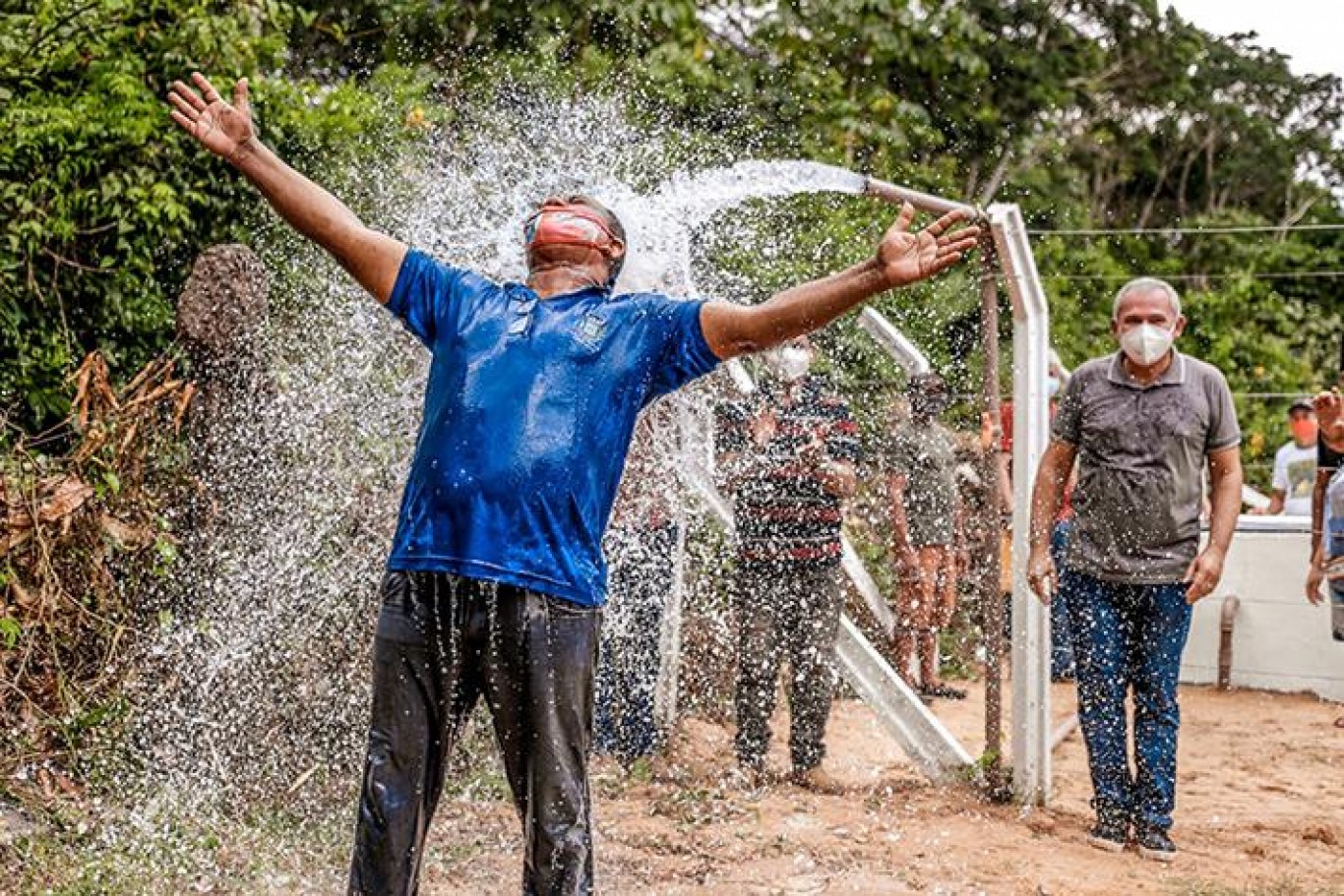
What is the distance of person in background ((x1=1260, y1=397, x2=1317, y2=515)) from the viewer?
36.4 feet

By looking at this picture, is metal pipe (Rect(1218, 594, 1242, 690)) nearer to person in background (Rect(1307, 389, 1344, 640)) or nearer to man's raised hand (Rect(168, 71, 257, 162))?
person in background (Rect(1307, 389, 1344, 640))

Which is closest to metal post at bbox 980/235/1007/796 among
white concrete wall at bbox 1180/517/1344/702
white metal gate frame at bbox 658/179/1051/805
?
white metal gate frame at bbox 658/179/1051/805

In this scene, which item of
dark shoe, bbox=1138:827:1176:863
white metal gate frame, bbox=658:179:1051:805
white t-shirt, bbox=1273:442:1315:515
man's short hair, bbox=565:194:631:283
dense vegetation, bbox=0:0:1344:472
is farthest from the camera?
white t-shirt, bbox=1273:442:1315:515

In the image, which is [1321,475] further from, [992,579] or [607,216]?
[607,216]

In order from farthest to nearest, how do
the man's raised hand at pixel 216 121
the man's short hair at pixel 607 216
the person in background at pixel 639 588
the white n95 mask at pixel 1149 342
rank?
1. the person in background at pixel 639 588
2. the white n95 mask at pixel 1149 342
3. the man's short hair at pixel 607 216
4. the man's raised hand at pixel 216 121

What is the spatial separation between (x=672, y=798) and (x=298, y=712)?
148cm

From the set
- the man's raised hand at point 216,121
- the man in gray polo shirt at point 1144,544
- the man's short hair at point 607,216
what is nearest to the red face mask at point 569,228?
the man's short hair at point 607,216

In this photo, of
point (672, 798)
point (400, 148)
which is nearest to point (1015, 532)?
point (672, 798)

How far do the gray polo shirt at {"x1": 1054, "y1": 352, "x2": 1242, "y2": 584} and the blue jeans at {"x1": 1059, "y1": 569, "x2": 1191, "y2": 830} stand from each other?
0.10m

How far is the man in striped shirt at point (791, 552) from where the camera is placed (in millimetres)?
6125

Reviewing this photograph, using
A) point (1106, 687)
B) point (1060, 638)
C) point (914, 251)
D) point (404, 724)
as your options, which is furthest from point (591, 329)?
point (1060, 638)

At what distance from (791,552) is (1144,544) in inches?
56.4

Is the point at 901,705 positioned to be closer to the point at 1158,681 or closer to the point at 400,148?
the point at 1158,681

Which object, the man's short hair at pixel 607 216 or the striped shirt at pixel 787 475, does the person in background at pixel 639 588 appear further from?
the man's short hair at pixel 607 216
